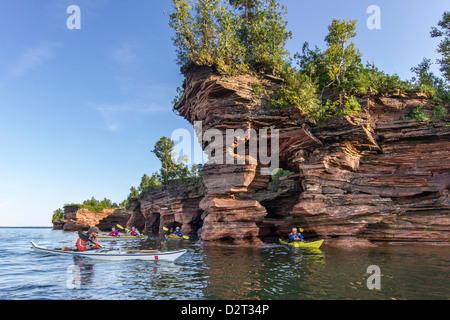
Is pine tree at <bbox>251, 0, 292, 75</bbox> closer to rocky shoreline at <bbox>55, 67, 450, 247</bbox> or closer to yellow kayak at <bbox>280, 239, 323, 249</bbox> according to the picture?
rocky shoreline at <bbox>55, 67, 450, 247</bbox>

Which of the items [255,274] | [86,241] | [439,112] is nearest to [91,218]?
[86,241]

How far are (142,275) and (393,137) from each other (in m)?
26.6

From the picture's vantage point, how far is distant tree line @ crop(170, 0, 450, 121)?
2839cm

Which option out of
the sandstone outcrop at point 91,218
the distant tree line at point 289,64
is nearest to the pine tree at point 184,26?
the distant tree line at point 289,64

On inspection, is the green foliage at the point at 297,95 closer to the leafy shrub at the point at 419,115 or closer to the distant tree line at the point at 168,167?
the leafy shrub at the point at 419,115

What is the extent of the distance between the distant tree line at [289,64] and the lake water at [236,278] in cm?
1571

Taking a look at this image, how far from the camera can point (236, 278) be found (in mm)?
13219

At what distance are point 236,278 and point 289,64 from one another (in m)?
28.6

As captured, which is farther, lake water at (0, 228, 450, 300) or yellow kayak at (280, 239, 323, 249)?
yellow kayak at (280, 239, 323, 249)

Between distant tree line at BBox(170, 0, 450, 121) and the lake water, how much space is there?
15.7 metres

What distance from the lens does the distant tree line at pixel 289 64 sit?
28.4 m

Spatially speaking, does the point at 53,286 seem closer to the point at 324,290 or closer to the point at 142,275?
the point at 142,275

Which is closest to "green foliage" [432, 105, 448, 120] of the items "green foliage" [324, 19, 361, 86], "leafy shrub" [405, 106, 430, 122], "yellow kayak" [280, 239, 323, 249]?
"leafy shrub" [405, 106, 430, 122]

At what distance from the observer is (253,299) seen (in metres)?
10.0
